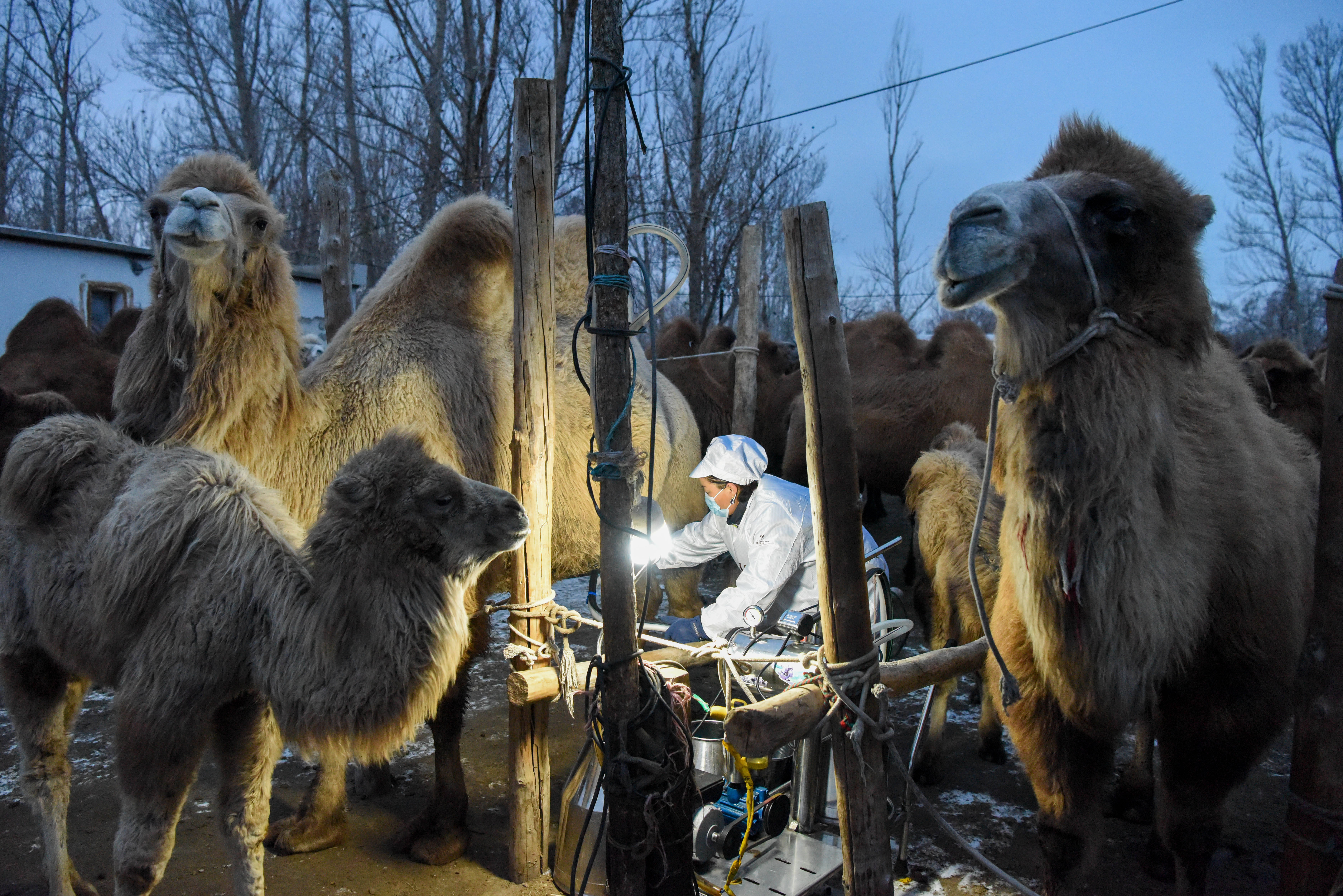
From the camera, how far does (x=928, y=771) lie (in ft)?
16.3

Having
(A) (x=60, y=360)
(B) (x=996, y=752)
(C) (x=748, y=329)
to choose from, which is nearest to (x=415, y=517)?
(B) (x=996, y=752)

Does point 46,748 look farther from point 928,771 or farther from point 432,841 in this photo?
point 928,771

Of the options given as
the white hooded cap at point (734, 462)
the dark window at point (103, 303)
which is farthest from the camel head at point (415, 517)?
the dark window at point (103, 303)

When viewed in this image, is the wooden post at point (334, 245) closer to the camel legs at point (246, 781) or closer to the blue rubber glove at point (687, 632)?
the blue rubber glove at point (687, 632)

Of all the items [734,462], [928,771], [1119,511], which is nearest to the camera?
[1119,511]

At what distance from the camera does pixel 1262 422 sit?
137 inches

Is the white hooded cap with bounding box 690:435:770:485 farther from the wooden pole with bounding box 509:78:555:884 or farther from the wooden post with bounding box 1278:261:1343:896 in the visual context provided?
the wooden post with bounding box 1278:261:1343:896

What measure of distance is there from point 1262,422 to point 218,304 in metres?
4.29

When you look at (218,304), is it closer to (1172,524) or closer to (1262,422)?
(1172,524)

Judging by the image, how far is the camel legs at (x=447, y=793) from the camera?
13.6ft

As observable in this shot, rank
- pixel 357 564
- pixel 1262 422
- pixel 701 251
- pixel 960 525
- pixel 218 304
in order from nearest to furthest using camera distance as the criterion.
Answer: pixel 357 564 < pixel 1262 422 < pixel 218 304 < pixel 960 525 < pixel 701 251

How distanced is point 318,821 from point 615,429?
2.61 metres

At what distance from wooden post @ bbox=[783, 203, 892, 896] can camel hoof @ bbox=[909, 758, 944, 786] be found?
2189 millimetres

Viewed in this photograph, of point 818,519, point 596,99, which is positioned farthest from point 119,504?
point 818,519
